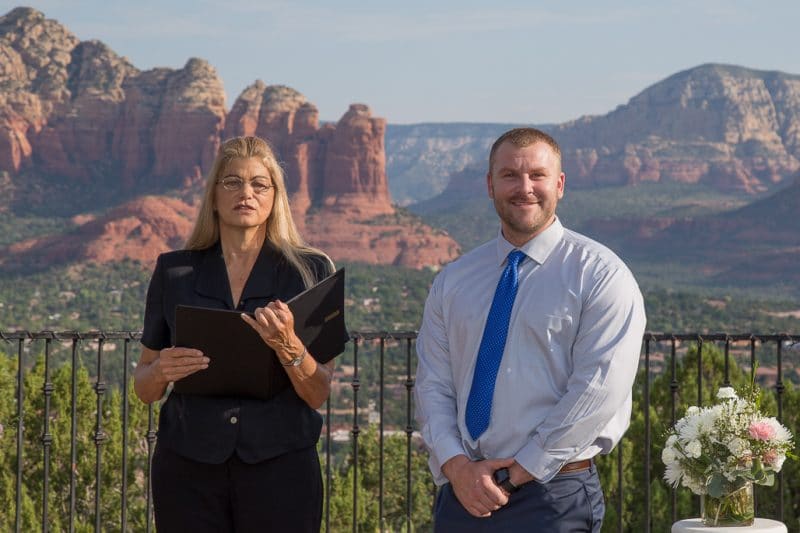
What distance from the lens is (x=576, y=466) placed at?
11.3 ft

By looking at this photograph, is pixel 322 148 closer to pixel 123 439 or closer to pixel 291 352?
pixel 123 439

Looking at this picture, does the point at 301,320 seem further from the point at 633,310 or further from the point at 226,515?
the point at 633,310

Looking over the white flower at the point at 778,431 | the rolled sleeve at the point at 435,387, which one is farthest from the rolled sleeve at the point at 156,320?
the white flower at the point at 778,431

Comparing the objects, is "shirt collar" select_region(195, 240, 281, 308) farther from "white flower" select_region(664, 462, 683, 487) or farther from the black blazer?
"white flower" select_region(664, 462, 683, 487)

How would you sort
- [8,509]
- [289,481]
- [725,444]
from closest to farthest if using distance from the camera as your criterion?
[289,481] < [725,444] < [8,509]

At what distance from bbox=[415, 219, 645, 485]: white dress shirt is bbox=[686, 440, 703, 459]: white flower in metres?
0.95

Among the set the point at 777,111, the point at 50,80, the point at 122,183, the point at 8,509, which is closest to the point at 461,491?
the point at 8,509

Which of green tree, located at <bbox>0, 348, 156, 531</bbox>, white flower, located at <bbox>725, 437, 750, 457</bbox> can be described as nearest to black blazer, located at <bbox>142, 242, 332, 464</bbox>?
white flower, located at <bbox>725, 437, 750, 457</bbox>

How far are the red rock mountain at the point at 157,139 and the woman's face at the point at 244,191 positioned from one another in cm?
10109

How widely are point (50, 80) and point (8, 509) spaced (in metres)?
119

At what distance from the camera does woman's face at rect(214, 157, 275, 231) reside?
12.3 feet

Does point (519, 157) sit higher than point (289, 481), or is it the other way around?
point (519, 157)

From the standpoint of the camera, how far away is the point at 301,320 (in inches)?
142

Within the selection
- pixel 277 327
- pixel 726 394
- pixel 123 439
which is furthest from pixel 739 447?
pixel 123 439
